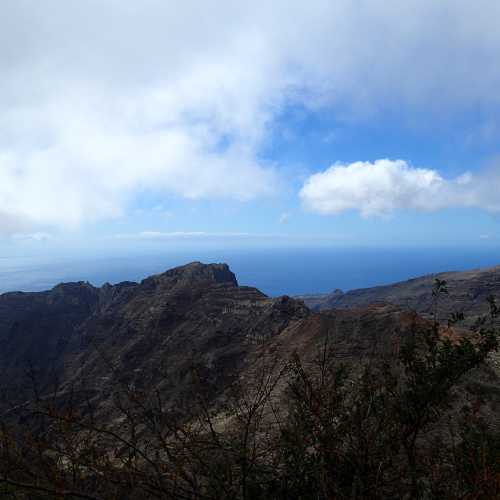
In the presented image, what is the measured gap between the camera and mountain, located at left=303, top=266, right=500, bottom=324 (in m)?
72.2

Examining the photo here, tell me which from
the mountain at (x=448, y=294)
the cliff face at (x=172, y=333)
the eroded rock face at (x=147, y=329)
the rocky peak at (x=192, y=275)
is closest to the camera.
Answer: the cliff face at (x=172, y=333)

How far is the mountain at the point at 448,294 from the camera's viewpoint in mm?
72188

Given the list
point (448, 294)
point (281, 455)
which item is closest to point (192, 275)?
point (448, 294)

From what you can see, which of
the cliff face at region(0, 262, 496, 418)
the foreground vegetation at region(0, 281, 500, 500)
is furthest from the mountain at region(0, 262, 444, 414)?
the foreground vegetation at region(0, 281, 500, 500)

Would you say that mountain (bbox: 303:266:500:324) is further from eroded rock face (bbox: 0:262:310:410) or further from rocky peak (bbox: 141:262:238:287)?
rocky peak (bbox: 141:262:238:287)

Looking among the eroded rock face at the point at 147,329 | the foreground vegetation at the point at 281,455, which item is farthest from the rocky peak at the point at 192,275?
the foreground vegetation at the point at 281,455

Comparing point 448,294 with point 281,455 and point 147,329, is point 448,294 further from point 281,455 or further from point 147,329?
point 281,455

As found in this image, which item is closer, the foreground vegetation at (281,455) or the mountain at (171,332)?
the foreground vegetation at (281,455)

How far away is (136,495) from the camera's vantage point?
4.40 metres

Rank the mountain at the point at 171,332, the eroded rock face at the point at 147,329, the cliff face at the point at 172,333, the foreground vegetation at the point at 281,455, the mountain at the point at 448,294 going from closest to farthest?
1. the foreground vegetation at the point at 281,455
2. the cliff face at the point at 172,333
3. the mountain at the point at 171,332
4. the eroded rock face at the point at 147,329
5. the mountain at the point at 448,294

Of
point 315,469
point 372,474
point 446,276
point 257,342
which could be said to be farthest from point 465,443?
point 446,276

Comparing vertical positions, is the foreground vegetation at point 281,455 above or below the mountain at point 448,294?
above

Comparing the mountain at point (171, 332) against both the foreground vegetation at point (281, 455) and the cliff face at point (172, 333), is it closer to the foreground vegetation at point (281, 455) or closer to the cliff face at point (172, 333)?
the cliff face at point (172, 333)

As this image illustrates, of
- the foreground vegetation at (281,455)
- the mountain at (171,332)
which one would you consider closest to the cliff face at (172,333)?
the mountain at (171,332)
